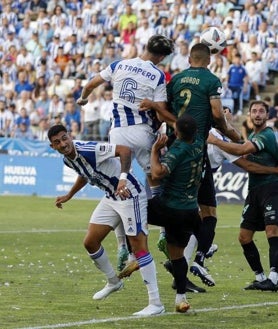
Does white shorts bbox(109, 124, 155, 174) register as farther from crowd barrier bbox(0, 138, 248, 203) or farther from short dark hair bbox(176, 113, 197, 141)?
crowd barrier bbox(0, 138, 248, 203)

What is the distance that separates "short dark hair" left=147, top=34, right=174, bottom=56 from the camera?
11.8 metres

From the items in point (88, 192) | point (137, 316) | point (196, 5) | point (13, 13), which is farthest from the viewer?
point (13, 13)

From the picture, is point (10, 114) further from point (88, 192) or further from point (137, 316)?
point (137, 316)

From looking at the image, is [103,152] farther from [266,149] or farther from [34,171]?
[34,171]

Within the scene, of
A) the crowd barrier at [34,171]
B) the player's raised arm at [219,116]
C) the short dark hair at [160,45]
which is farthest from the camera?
the crowd barrier at [34,171]

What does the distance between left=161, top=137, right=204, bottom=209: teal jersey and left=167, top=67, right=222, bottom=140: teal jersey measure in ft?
3.18

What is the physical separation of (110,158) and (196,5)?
21.7 metres

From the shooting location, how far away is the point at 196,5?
32.1 metres

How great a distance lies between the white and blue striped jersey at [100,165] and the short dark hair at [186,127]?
0.68m

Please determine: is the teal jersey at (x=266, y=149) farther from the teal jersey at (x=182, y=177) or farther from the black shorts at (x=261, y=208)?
the teal jersey at (x=182, y=177)

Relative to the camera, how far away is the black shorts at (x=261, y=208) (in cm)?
1254

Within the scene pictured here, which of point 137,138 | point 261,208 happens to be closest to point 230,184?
point 261,208

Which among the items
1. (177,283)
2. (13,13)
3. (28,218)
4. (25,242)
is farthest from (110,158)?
(13,13)

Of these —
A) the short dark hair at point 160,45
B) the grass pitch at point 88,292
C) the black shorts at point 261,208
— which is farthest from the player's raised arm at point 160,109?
the grass pitch at point 88,292
